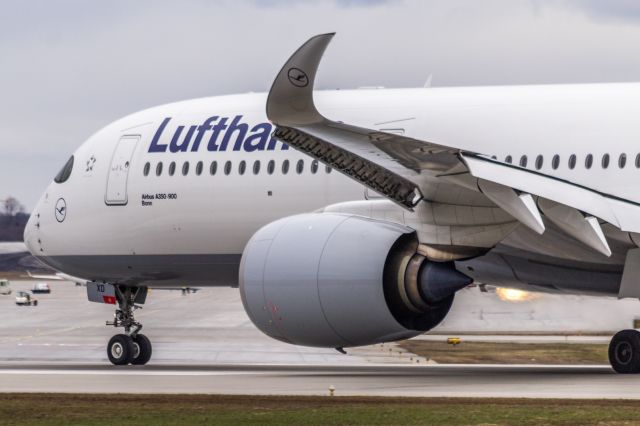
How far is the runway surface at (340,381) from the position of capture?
1778 cm

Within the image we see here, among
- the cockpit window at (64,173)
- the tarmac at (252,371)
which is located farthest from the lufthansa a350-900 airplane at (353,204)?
the tarmac at (252,371)

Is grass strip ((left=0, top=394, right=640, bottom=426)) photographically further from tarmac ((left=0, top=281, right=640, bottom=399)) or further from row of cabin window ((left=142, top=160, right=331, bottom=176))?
row of cabin window ((left=142, top=160, right=331, bottom=176))

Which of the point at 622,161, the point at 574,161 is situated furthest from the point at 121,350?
the point at 622,161

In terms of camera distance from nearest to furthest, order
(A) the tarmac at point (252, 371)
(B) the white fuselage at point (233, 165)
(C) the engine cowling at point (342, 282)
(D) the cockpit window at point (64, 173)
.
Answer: (C) the engine cowling at point (342, 282), (A) the tarmac at point (252, 371), (B) the white fuselage at point (233, 165), (D) the cockpit window at point (64, 173)

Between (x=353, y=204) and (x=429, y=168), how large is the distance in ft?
10.6

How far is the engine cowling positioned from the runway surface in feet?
Result: 2.86

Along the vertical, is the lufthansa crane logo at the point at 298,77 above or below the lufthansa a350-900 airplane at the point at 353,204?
above

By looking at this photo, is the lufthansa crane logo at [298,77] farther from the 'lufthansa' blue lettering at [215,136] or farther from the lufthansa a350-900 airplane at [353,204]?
the 'lufthansa' blue lettering at [215,136]

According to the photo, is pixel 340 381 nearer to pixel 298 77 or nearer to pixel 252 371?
pixel 252 371

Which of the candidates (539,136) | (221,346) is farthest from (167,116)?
(221,346)

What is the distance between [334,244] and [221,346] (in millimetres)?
18939

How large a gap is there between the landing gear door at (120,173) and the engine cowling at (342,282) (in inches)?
288

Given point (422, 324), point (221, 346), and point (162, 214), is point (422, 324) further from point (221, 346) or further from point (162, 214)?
point (221, 346)

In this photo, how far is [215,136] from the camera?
23.8 m
